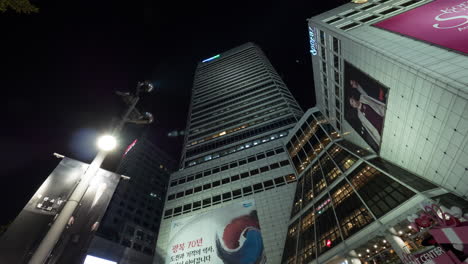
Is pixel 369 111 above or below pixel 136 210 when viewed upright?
below

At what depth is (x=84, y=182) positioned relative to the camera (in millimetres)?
5441

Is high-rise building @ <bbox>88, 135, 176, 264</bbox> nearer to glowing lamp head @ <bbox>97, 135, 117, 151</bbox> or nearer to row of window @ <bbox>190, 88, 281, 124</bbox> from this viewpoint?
row of window @ <bbox>190, 88, 281, 124</bbox>

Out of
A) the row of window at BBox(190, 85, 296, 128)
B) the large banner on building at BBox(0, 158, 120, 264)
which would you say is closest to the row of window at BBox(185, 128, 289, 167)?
the row of window at BBox(190, 85, 296, 128)

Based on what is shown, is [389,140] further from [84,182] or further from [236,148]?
[236,148]

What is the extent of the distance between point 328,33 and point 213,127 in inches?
1821

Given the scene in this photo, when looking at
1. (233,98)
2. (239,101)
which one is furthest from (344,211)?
(233,98)

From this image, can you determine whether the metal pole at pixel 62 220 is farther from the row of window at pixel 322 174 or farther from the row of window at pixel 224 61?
the row of window at pixel 224 61

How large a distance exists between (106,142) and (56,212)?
6.62 ft

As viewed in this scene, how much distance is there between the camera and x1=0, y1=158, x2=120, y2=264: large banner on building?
461cm

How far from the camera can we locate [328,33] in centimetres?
3142

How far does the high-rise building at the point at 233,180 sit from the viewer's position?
36000 millimetres

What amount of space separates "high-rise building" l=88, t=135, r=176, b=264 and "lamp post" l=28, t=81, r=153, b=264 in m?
36.9

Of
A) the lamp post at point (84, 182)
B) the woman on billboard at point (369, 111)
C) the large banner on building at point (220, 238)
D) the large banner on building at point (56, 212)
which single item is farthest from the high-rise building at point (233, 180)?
the lamp post at point (84, 182)

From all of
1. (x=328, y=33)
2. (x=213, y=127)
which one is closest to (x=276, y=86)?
(x=213, y=127)
